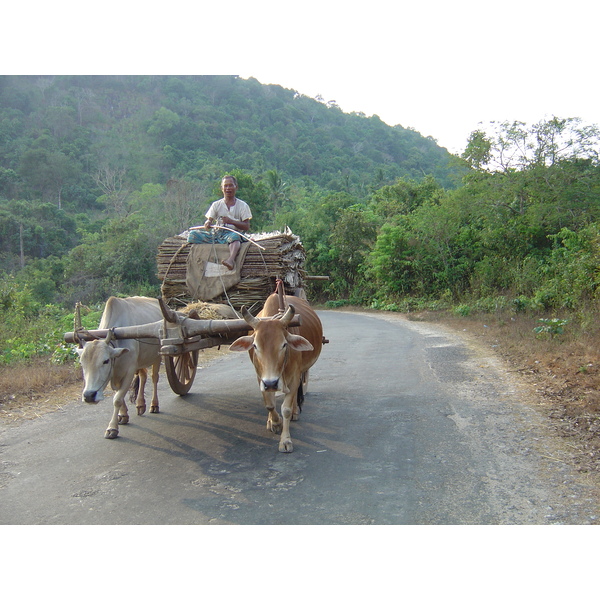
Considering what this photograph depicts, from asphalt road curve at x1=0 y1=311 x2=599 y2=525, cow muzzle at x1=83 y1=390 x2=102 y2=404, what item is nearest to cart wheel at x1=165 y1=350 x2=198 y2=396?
asphalt road curve at x1=0 y1=311 x2=599 y2=525

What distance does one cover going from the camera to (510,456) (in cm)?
469

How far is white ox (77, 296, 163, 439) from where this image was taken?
189 inches

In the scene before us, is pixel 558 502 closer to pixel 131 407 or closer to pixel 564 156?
pixel 131 407

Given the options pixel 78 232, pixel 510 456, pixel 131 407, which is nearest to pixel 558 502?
pixel 510 456

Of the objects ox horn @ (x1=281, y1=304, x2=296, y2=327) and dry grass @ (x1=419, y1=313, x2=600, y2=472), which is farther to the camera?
dry grass @ (x1=419, y1=313, x2=600, y2=472)

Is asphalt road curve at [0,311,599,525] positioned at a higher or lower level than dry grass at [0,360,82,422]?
higher

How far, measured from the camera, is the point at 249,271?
20.2 ft

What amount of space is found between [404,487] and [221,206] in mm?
4344

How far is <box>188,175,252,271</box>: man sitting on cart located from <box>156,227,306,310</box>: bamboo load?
0.17 metres

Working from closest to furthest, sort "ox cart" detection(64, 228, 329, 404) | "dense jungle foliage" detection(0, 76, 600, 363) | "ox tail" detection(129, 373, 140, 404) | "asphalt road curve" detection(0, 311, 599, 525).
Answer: "asphalt road curve" detection(0, 311, 599, 525) → "ox cart" detection(64, 228, 329, 404) → "ox tail" detection(129, 373, 140, 404) → "dense jungle foliage" detection(0, 76, 600, 363)

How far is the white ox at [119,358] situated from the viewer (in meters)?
4.80

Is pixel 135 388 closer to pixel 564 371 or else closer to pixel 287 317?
pixel 287 317

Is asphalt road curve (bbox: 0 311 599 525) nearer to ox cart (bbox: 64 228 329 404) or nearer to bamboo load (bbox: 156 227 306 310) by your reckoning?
ox cart (bbox: 64 228 329 404)

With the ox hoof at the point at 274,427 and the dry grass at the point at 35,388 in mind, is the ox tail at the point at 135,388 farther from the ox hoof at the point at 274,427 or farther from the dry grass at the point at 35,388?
the ox hoof at the point at 274,427
